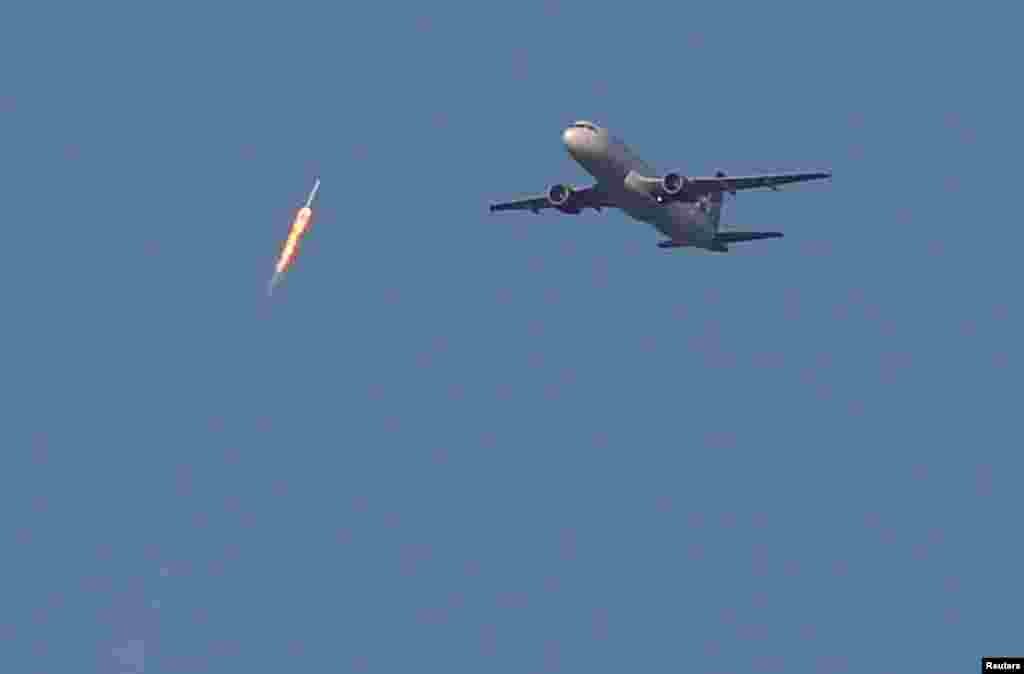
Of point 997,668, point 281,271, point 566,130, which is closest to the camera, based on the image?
point 997,668

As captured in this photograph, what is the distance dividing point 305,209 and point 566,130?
70.8ft

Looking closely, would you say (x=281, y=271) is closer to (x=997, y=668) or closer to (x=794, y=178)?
(x=794, y=178)

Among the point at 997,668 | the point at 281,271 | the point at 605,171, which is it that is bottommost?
the point at 997,668

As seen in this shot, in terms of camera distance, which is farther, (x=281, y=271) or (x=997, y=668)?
(x=281, y=271)

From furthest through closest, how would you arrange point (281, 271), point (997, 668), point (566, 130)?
1. point (566, 130)
2. point (281, 271)
3. point (997, 668)

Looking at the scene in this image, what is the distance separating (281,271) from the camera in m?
184

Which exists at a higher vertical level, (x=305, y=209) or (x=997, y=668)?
(x=305, y=209)

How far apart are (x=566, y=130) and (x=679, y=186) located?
8992 mm

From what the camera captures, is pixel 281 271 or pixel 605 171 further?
pixel 605 171

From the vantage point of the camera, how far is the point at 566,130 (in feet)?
650

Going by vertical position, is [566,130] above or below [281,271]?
above

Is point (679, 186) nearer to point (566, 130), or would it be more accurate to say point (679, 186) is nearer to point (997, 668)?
point (566, 130)

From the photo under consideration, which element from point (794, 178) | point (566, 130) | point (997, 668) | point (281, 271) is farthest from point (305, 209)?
point (997, 668)

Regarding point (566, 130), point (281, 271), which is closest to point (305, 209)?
point (281, 271)
